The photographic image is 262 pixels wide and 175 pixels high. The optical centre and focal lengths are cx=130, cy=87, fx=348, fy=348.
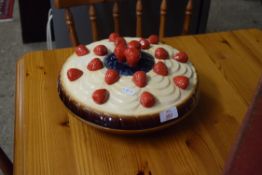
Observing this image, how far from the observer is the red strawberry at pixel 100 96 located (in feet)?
2.09

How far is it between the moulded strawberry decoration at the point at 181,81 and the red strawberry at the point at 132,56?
0.28 feet

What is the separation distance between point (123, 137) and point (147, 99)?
0.12 m

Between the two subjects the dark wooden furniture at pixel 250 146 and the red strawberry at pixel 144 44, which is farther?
the red strawberry at pixel 144 44

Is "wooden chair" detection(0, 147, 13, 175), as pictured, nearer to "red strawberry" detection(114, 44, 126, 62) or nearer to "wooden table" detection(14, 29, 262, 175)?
"wooden table" detection(14, 29, 262, 175)

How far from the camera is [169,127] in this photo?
2.32ft

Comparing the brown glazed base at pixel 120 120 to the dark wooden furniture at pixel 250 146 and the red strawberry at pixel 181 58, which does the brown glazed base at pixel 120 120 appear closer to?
the red strawberry at pixel 181 58

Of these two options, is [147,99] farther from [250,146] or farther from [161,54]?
[250,146]

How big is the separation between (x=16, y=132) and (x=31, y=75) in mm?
201

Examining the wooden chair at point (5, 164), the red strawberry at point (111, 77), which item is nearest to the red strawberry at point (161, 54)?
the red strawberry at point (111, 77)

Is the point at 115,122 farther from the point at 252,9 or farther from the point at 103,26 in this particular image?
the point at 252,9

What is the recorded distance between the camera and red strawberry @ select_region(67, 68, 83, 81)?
2.27 ft

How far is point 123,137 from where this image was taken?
0.70 meters

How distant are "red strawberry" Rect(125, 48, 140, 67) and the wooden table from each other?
0.49ft

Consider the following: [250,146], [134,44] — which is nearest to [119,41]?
[134,44]
